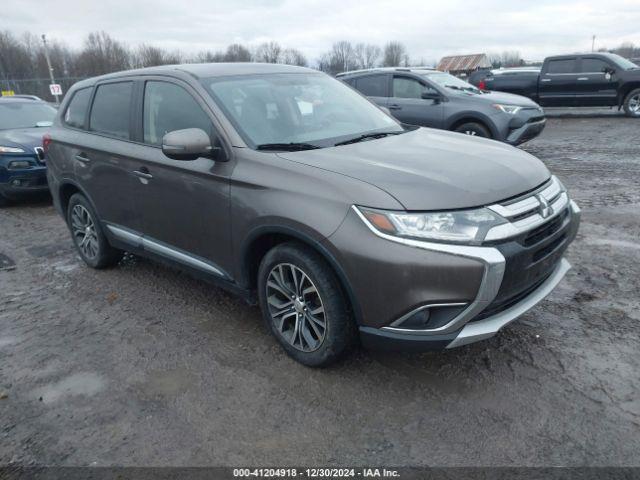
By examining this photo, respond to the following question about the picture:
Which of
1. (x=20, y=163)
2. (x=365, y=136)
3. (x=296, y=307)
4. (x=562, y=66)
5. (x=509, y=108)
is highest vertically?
(x=365, y=136)

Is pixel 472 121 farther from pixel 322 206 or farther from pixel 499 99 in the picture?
pixel 322 206

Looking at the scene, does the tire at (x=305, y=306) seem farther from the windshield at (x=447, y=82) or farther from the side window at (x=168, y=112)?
the windshield at (x=447, y=82)

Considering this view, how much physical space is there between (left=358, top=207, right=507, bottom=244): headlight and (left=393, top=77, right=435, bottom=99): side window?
7517 millimetres

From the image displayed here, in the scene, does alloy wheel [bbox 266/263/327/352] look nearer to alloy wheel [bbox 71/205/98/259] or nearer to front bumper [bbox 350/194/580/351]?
front bumper [bbox 350/194/580/351]

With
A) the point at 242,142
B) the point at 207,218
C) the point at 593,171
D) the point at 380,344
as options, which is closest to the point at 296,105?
the point at 242,142

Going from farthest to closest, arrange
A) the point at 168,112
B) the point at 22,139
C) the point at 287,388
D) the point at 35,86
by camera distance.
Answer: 1. the point at 35,86
2. the point at 22,139
3. the point at 168,112
4. the point at 287,388

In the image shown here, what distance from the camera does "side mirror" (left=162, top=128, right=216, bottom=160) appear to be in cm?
320

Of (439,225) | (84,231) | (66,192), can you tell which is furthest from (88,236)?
(439,225)

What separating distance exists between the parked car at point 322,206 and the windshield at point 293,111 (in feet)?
0.05

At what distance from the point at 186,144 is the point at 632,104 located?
16.0m

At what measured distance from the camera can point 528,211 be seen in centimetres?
283

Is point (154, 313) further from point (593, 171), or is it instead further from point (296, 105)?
point (593, 171)

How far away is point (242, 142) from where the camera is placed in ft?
10.9

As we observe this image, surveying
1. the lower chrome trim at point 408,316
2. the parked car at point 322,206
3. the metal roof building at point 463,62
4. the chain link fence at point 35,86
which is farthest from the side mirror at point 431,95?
the metal roof building at point 463,62
